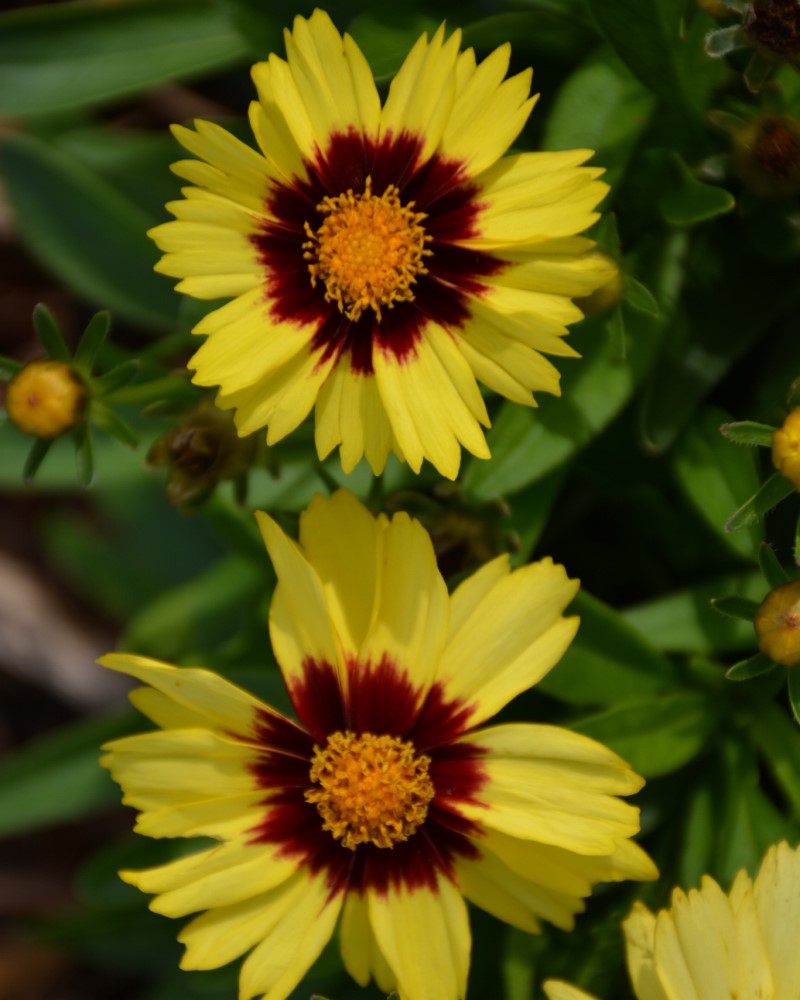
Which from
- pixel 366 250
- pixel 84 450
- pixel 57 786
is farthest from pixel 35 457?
pixel 57 786

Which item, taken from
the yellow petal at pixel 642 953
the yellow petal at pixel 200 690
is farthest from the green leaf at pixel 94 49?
the yellow petal at pixel 642 953

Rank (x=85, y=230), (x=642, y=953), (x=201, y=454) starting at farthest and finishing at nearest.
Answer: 1. (x=85, y=230)
2. (x=201, y=454)
3. (x=642, y=953)

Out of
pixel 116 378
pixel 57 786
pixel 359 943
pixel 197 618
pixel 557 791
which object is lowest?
pixel 57 786

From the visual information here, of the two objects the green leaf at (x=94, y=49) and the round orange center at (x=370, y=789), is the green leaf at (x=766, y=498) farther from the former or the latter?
the green leaf at (x=94, y=49)

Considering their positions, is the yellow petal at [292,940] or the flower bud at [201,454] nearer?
the yellow petal at [292,940]

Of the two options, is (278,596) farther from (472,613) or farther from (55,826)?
(55,826)

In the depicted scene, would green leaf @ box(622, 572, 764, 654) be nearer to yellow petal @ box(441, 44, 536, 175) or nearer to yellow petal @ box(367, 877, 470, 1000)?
yellow petal @ box(367, 877, 470, 1000)

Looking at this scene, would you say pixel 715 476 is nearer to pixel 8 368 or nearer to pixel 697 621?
pixel 697 621
